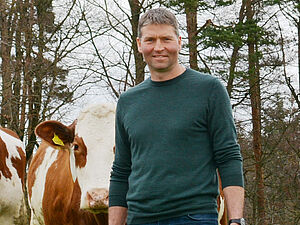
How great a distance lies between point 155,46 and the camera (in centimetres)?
286

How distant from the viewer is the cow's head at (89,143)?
4.46 metres

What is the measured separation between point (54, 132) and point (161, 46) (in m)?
2.56

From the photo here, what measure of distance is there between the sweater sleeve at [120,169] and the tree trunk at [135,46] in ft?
33.8

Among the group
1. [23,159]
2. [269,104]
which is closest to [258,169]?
[269,104]

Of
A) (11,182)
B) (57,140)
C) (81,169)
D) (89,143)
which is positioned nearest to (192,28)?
(11,182)

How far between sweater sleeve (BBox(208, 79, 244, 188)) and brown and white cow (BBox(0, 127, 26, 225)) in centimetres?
583

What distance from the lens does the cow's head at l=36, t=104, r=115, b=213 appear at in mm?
4457

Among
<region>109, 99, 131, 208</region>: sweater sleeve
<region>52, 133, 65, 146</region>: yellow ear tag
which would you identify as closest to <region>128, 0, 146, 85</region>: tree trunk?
<region>52, 133, 65, 146</region>: yellow ear tag

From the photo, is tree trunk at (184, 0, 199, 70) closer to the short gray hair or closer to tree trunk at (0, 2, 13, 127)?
tree trunk at (0, 2, 13, 127)

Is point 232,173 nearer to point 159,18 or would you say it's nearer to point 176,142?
point 176,142

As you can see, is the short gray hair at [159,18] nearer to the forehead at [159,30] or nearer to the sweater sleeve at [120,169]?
the forehead at [159,30]

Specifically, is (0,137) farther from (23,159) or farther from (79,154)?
(79,154)

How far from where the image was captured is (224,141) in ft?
8.79

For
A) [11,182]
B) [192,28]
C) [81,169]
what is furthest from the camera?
[192,28]
